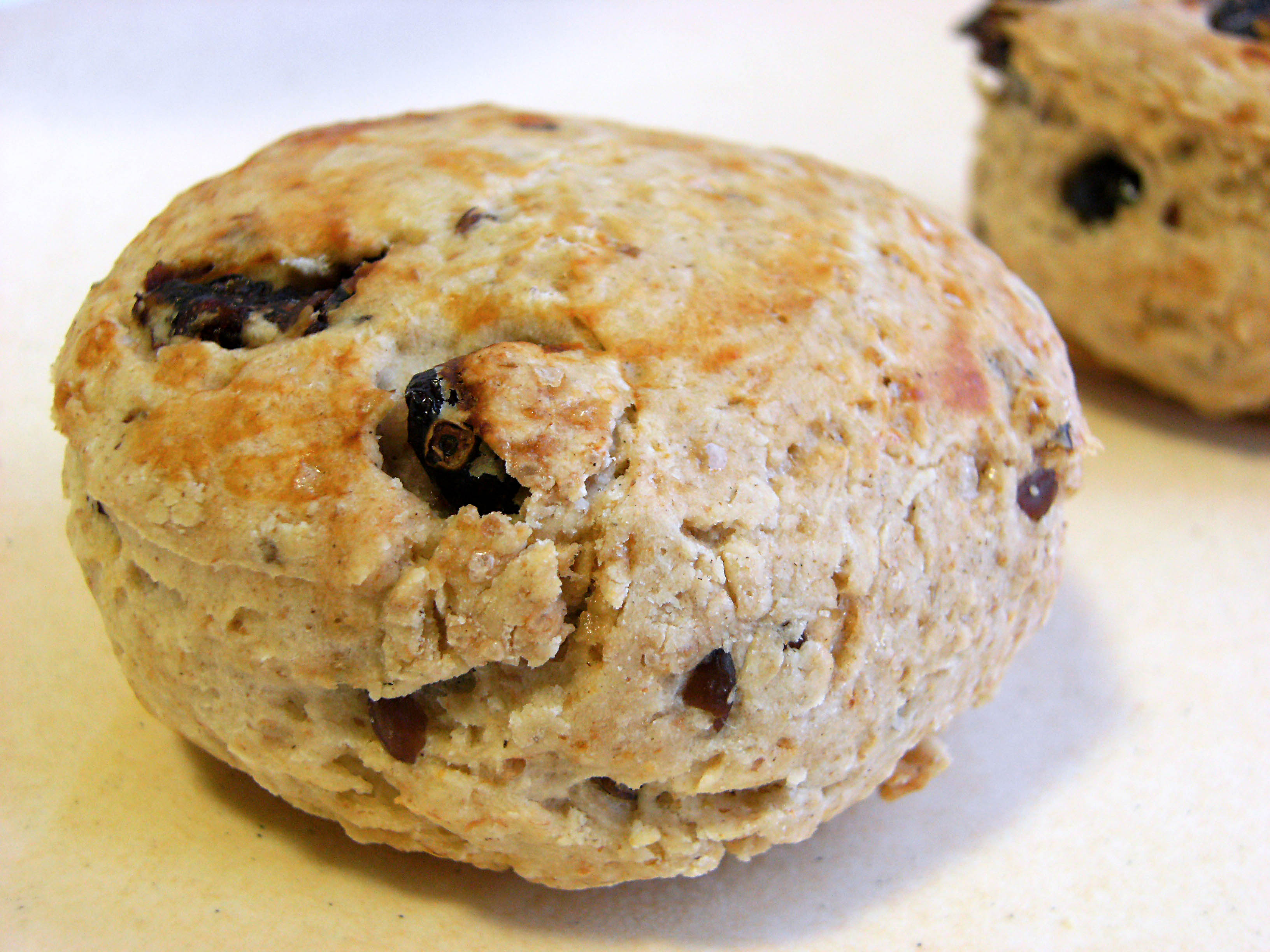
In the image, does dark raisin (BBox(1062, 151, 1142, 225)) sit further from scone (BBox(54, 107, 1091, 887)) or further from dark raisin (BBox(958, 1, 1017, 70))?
scone (BBox(54, 107, 1091, 887))

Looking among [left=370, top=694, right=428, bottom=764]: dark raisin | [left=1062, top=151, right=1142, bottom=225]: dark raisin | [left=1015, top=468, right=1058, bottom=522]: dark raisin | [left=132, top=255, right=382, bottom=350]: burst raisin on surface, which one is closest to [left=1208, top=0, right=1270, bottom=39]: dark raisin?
[left=1062, top=151, right=1142, bottom=225]: dark raisin

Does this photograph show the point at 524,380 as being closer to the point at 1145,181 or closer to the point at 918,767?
the point at 918,767

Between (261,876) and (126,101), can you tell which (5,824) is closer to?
(261,876)

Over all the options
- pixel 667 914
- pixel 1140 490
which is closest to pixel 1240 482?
pixel 1140 490

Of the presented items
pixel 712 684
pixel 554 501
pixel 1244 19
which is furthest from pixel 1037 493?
pixel 1244 19

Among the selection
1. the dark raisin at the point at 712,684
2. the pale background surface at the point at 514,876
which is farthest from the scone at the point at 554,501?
the pale background surface at the point at 514,876

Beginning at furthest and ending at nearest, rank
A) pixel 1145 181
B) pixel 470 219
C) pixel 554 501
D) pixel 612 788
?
pixel 1145 181 < pixel 470 219 < pixel 612 788 < pixel 554 501
